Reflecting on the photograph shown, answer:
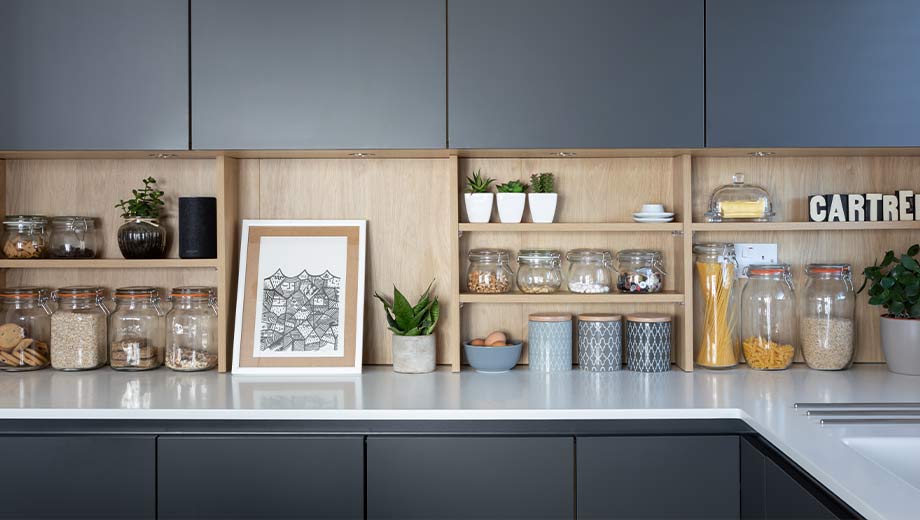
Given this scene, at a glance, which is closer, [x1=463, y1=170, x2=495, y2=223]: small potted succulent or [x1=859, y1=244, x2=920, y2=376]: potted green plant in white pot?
[x1=859, y1=244, x2=920, y2=376]: potted green plant in white pot

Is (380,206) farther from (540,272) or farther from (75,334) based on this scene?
(75,334)

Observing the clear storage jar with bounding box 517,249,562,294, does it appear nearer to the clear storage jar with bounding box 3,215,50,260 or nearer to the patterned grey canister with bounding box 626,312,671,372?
the patterned grey canister with bounding box 626,312,671,372

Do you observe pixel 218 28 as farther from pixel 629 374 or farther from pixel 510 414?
pixel 629 374

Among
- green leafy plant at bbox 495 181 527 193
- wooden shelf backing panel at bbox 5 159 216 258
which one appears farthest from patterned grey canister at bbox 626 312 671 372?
wooden shelf backing panel at bbox 5 159 216 258

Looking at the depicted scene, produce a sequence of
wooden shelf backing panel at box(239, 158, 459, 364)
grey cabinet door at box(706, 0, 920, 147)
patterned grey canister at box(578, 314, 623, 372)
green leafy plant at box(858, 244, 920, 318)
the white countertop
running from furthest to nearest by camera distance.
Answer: wooden shelf backing panel at box(239, 158, 459, 364)
patterned grey canister at box(578, 314, 623, 372)
green leafy plant at box(858, 244, 920, 318)
grey cabinet door at box(706, 0, 920, 147)
the white countertop

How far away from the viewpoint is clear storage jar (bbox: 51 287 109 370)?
8.54ft

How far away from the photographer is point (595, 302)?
2607 mm

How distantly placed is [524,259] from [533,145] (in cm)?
43

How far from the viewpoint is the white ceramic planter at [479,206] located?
8.58ft

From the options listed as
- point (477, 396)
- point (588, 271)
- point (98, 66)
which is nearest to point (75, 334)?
point (98, 66)

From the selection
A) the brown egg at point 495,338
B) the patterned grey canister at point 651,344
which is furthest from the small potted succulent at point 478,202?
the patterned grey canister at point 651,344

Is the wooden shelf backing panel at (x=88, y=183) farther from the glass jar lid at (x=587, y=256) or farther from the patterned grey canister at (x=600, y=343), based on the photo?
the patterned grey canister at (x=600, y=343)

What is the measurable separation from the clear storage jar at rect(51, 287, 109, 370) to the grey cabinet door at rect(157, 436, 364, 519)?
73 centimetres

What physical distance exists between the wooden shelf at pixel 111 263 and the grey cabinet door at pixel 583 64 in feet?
3.29
